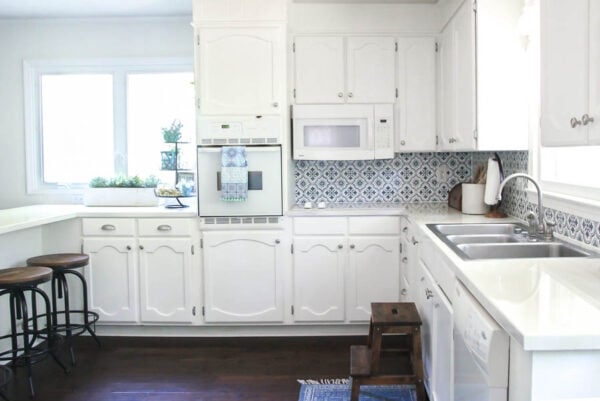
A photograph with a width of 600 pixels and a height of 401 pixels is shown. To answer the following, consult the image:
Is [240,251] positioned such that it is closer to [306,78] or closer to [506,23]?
[306,78]

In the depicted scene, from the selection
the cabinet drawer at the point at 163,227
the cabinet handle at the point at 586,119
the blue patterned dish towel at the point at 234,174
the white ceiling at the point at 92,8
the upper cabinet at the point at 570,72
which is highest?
the white ceiling at the point at 92,8

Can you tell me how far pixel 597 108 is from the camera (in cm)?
131

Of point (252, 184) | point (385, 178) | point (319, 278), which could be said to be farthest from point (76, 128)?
point (385, 178)

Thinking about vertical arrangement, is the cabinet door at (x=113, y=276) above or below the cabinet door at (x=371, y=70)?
below

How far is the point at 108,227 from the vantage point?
135 inches

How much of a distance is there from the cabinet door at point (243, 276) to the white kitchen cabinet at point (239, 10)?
143cm

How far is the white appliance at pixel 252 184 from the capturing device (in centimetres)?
335

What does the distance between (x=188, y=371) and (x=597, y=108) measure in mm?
2553

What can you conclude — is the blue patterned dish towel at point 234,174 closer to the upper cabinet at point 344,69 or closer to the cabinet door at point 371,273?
the upper cabinet at point 344,69

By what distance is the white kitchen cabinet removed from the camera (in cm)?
329

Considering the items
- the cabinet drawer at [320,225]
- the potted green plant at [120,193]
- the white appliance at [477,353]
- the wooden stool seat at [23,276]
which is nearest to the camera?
the white appliance at [477,353]

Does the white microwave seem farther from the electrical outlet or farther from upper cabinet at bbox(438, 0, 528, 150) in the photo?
upper cabinet at bbox(438, 0, 528, 150)

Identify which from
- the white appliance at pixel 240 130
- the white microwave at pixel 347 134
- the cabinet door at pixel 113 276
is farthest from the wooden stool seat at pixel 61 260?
the white microwave at pixel 347 134

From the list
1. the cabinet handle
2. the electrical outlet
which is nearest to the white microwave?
the electrical outlet
